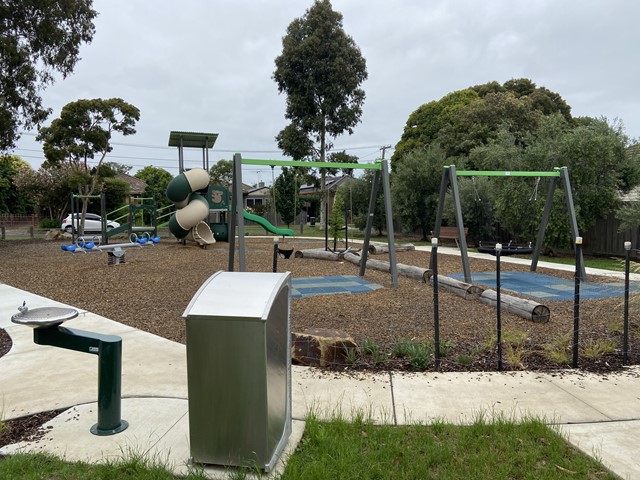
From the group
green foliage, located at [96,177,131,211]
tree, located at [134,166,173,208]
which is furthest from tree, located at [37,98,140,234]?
green foliage, located at [96,177,131,211]

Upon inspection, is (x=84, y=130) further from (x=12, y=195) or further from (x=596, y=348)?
(x=596, y=348)

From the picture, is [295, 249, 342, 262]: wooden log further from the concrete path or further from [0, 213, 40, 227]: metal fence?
[0, 213, 40, 227]: metal fence

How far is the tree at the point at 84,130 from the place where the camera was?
78.3ft

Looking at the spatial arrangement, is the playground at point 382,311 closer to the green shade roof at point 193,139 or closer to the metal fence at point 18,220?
the green shade roof at point 193,139

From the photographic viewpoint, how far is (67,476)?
2572mm

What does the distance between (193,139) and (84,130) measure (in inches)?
312

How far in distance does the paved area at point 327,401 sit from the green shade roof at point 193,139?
53.2 ft

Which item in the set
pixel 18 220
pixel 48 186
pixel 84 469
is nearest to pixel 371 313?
pixel 84 469

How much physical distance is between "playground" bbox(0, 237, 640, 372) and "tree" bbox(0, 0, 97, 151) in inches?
328

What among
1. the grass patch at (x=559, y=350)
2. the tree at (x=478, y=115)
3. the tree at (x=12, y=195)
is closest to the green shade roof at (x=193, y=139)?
the tree at (x=478, y=115)

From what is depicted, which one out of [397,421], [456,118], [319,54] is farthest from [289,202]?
[397,421]

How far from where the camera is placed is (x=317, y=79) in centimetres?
2927

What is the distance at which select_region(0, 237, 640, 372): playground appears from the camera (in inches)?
189

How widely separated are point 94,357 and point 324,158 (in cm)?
2690
